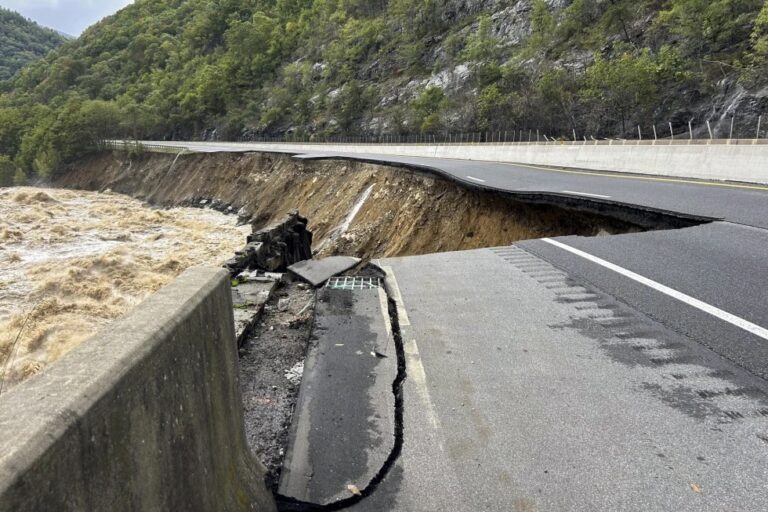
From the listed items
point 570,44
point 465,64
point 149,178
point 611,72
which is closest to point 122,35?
point 149,178

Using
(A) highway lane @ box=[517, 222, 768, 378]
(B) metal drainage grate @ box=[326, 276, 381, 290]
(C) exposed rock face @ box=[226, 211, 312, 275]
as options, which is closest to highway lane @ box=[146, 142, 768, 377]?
(A) highway lane @ box=[517, 222, 768, 378]

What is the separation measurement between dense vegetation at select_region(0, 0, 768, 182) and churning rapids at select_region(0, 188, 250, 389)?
28698 mm

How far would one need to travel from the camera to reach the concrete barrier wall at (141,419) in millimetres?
1093

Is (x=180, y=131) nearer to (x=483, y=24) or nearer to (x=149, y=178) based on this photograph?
(x=149, y=178)

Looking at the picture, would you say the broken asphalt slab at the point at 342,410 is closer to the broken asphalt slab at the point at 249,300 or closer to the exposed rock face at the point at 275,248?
the broken asphalt slab at the point at 249,300

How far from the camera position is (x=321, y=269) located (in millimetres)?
6766

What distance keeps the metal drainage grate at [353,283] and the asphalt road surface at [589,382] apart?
0.35 metres

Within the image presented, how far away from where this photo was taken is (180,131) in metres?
96.8

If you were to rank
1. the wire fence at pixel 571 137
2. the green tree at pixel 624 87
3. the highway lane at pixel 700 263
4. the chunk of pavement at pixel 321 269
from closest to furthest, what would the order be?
the highway lane at pixel 700 263 < the chunk of pavement at pixel 321 269 < the wire fence at pixel 571 137 < the green tree at pixel 624 87

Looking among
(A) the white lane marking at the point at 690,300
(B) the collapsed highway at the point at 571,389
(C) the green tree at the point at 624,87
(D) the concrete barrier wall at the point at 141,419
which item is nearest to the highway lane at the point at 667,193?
(B) the collapsed highway at the point at 571,389

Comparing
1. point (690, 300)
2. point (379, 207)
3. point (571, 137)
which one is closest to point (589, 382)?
point (690, 300)

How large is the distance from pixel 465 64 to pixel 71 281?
48695 mm

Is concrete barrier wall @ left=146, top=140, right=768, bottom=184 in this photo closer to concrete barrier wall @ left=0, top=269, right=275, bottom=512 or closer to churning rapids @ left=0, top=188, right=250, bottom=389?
concrete barrier wall @ left=0, top=269, right=275, bottom=512

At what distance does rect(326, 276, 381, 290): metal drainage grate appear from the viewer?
19.8ft
